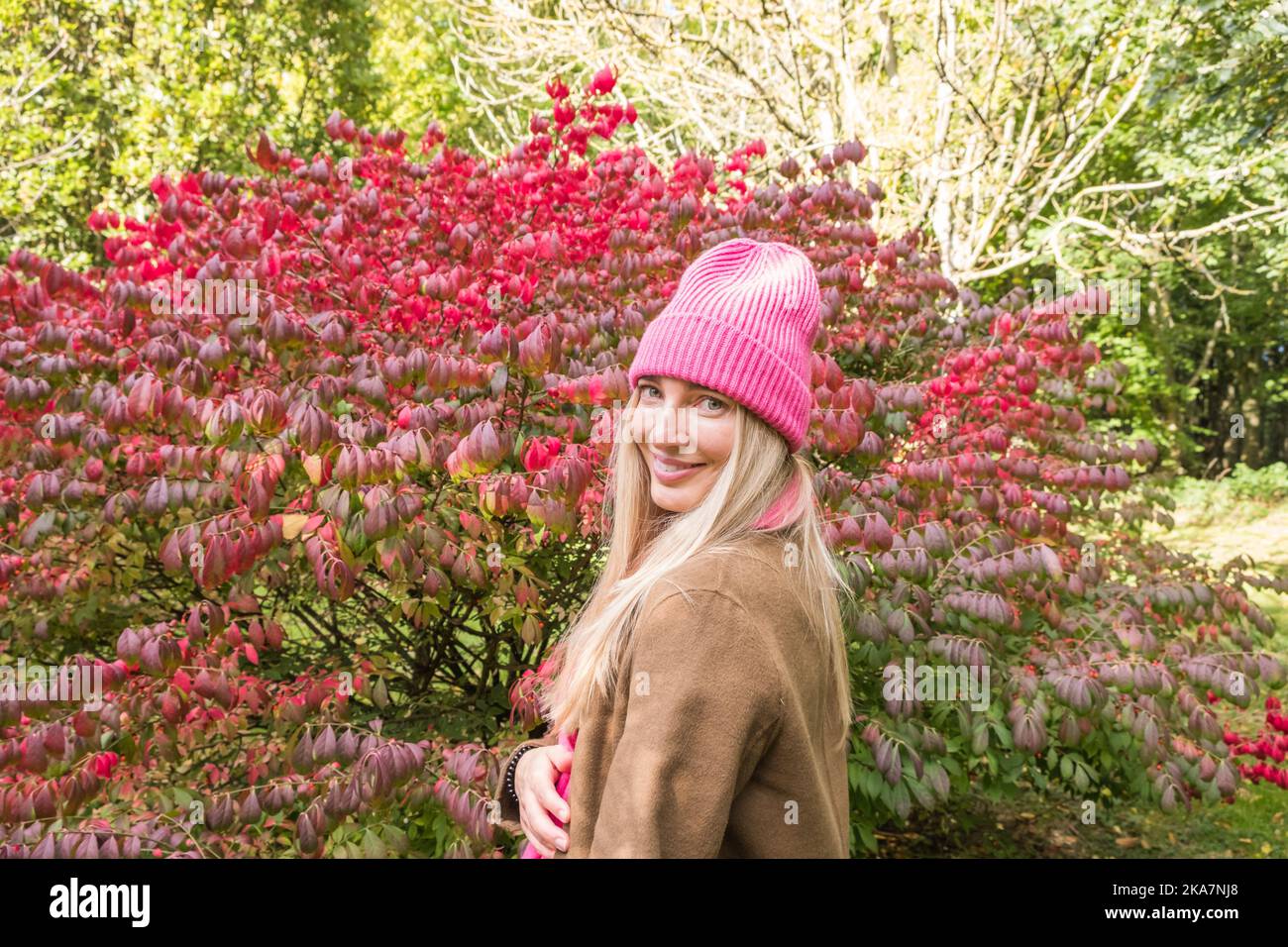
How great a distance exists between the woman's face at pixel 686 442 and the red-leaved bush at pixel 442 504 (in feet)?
3.64

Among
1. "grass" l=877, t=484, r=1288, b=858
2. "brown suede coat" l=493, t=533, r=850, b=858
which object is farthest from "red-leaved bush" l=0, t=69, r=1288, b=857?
"brown suede coat" l=493, t=533, r=850, b=858

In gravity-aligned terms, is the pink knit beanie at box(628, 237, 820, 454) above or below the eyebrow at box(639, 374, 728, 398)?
above

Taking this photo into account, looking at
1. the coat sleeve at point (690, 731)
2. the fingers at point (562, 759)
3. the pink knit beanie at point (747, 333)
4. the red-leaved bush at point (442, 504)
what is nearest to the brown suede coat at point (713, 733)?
the coat sleeve at point (690, 731)

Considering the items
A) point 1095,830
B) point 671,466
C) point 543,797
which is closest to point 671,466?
point 671,466

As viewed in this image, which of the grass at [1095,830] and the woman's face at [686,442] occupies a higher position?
the woman's face at [686,442]

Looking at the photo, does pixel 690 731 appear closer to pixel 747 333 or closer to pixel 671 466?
pixel 671 466

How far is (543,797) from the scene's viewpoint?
1.36 metres

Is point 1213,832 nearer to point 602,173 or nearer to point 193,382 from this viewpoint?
point 602,173

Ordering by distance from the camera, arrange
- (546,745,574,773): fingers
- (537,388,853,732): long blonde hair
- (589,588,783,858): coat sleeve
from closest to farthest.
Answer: (589,588,783,858): coat sleeve → (537,388,853,732): long blonde hair → (546,745,574,773): fingers

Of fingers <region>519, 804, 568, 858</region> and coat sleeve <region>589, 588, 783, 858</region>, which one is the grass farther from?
coat sleeve <region>589, 588, 783, 858</region>

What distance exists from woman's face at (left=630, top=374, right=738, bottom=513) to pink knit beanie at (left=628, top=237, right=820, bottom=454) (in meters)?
0.04

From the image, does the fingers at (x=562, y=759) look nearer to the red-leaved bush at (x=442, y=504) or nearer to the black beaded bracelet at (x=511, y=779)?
the black beaded bracelet at (x=511, y=779)

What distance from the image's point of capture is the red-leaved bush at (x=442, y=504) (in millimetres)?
2572

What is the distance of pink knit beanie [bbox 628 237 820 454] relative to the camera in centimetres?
140
